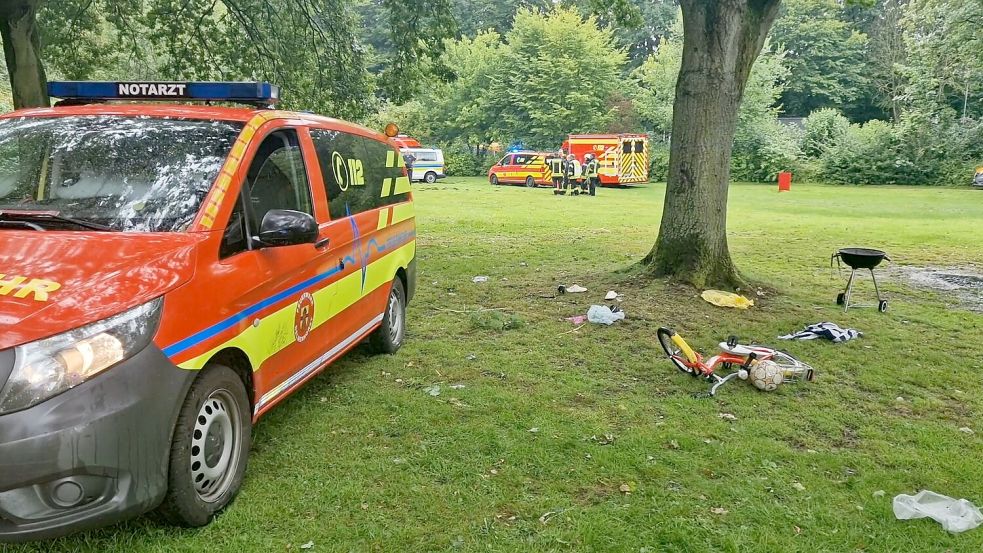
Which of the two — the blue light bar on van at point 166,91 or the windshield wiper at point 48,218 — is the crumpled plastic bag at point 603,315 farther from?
the windshield wiper at point 48,218

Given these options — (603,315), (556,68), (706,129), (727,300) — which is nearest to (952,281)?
(727,300)

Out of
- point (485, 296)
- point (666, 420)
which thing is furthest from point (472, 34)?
point (666, 420)

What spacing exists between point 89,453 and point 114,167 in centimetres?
160

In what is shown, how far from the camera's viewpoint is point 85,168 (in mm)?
3518

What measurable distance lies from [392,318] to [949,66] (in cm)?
3530

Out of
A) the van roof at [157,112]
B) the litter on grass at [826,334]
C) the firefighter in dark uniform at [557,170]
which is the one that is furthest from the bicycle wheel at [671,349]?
the firefighter in dark uniform at [557,170]

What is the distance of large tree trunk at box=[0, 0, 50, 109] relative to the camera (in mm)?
8672

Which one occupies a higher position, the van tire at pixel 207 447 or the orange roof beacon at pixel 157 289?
the orange roof beacon at pixel 157 289

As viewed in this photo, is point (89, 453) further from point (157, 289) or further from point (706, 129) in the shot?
point (706, 129)

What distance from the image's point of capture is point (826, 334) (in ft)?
21.7

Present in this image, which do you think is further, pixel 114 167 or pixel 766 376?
pixel 766 376

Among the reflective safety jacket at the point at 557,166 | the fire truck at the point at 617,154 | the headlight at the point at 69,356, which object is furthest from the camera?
the fire truck at the point at 617,154

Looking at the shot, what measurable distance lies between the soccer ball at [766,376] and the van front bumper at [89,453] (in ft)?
12.9

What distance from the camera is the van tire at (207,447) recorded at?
294 cm
